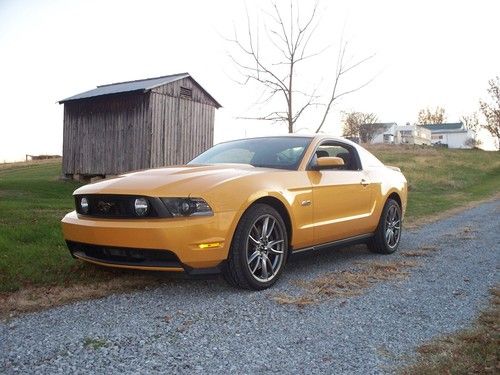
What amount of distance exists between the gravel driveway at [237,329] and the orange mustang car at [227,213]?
0.35 meters

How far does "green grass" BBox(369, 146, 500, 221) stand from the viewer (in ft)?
49.0

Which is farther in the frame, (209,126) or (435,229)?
(209,126)

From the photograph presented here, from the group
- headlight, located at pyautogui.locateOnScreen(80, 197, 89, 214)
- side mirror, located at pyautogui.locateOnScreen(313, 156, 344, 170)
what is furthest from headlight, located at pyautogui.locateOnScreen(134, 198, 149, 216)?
side mirror, located at pyautogui.locateOnScreen(313, 156, 344, 170)

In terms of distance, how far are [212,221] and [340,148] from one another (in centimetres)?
279

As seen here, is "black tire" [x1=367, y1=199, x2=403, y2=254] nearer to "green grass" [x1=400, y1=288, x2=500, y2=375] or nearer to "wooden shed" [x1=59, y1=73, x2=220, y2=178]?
"green grass" [x1=400, y1=288, x2=500, y2=375]

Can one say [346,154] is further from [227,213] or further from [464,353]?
[464,353]

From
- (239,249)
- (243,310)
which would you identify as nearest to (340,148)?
(239,249)

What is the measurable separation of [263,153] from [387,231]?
225 cm

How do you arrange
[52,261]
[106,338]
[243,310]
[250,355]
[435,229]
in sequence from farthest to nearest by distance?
[435,229] → [52,261] → [243,310] → [106,338] → [250,355]

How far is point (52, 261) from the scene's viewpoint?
518cm

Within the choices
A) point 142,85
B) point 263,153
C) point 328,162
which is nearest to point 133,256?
point 263,153

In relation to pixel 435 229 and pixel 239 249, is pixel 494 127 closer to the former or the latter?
pixel 435 229

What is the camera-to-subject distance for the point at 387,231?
6480mm

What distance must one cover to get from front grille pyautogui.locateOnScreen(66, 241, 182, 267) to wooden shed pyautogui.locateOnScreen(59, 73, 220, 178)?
48.6ft
